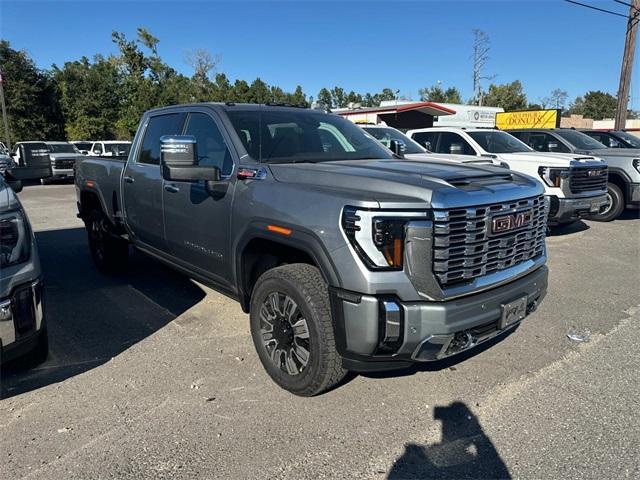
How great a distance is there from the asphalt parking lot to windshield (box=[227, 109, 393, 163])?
165 centimetres

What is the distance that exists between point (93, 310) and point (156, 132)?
6.33 ft

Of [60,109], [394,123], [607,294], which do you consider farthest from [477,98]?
[607,294]

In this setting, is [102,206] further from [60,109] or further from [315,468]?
[60,109]

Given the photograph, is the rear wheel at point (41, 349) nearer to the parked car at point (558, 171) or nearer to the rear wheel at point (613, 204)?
the parked car at point (558, 171)

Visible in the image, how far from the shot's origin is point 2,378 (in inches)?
135

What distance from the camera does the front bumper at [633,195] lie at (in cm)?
1003

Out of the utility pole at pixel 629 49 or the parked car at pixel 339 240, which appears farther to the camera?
the utility pole at pixel 629 49

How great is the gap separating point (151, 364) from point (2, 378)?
1.01 meters

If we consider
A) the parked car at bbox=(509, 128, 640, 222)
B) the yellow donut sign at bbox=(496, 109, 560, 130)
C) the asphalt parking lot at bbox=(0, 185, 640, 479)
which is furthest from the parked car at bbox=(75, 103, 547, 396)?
the yellow donut sign at bbox=(496, 109, 560, 130)

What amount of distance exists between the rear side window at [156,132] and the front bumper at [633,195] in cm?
966

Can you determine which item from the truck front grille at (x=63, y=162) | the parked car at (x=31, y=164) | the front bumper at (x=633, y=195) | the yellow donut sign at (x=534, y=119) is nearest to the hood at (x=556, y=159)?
the front bumper at (x=633, y=195)

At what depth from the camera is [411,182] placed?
2801 millimetres

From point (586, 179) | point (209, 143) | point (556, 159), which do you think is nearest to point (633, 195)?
point (586, 179)

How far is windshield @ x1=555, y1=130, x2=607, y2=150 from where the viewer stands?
1135cm
